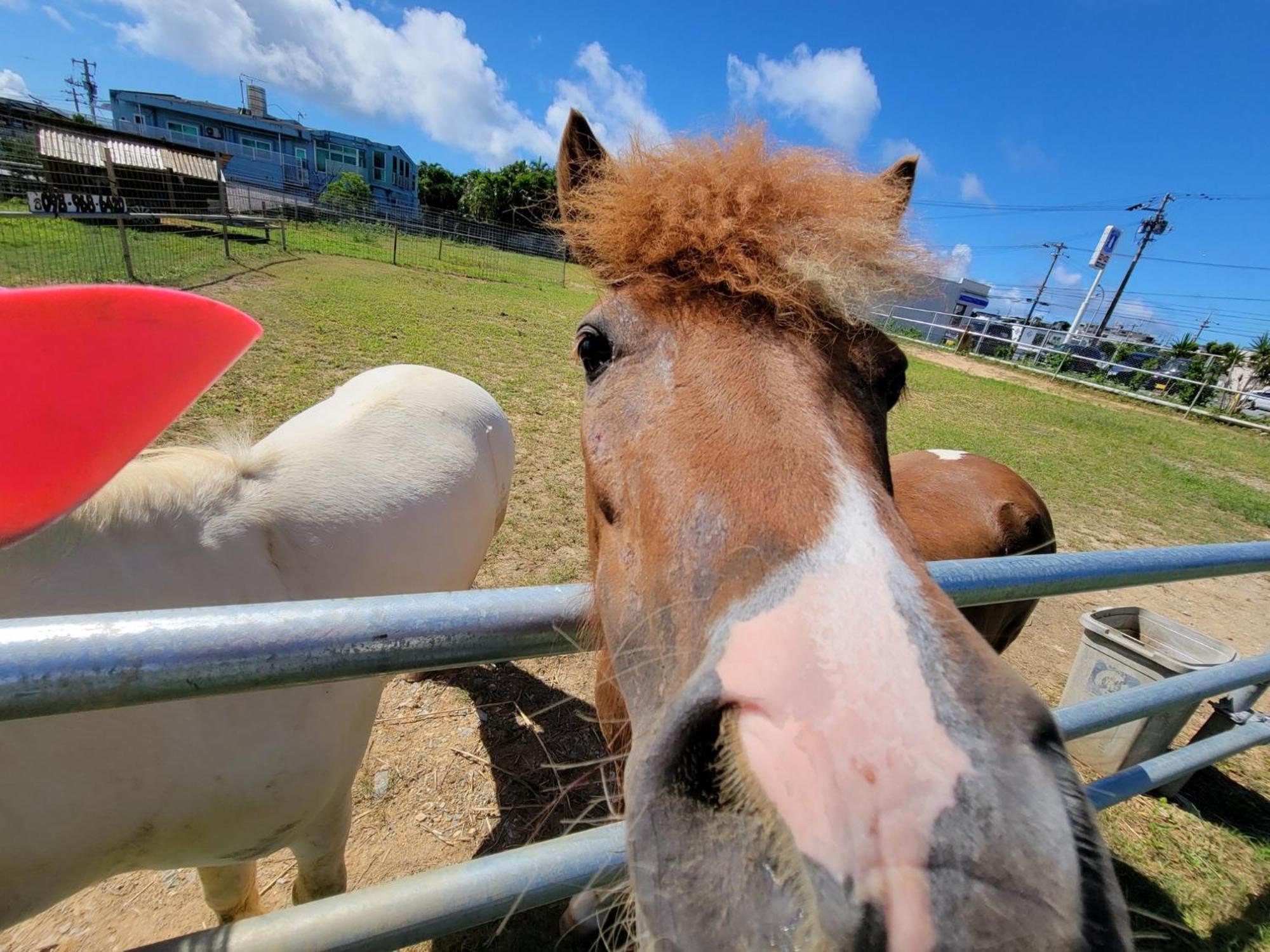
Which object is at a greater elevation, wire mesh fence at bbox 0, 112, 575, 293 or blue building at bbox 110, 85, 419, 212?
blue building at bbox 110, 85, 419, 212

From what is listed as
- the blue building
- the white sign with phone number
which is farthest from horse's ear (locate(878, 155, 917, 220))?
the blue building

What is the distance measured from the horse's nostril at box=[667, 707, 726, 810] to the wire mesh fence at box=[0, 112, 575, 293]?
1.84m

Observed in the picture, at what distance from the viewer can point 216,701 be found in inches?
67.3

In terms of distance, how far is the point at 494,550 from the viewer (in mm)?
4875

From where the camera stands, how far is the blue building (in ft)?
170

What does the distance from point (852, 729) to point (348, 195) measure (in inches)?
1971

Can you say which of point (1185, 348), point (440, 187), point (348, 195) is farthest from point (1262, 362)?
point (440, 187)

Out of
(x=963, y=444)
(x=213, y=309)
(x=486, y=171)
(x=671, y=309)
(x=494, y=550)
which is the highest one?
(x=486, y=171)

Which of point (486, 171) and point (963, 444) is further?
point (486, 171)

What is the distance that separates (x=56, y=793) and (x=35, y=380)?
1.25 meters

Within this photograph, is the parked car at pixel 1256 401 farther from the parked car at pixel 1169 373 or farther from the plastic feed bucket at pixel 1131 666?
the plastic feed bucket at pixel 1131 666

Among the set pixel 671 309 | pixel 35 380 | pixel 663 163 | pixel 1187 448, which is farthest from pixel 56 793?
pixel 1187 448

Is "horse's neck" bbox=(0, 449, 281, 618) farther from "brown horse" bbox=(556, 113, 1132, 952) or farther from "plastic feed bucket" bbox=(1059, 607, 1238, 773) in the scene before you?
"plastic feed bucket" bbox=(1059, 607, 1238, 773)

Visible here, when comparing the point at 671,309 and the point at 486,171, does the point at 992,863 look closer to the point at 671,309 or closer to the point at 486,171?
the point at 671,309
